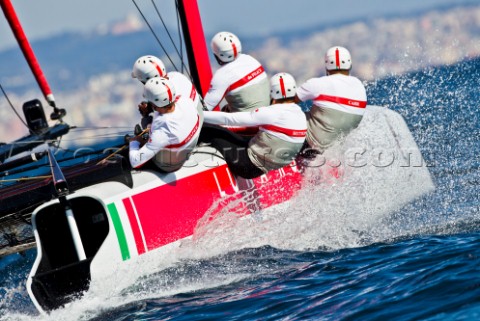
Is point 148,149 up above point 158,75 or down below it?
below

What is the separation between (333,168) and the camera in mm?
8070

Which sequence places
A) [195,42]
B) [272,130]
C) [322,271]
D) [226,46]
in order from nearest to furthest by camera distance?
[322,271] → [272,130] → [226,46] → [195,42]

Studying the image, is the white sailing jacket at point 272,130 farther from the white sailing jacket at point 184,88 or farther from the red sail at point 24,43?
the red sail at point 24,43

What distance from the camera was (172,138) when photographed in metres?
7.04

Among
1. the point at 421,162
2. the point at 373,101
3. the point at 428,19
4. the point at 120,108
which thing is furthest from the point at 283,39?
the point at 421,162

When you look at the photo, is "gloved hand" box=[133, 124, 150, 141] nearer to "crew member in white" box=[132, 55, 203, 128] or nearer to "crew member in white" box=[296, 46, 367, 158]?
"crew member in white" box=[132, 55, 203, 128]

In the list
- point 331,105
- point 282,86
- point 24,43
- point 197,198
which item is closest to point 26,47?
point 24,43

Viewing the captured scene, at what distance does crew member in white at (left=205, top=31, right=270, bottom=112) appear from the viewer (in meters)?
7.86

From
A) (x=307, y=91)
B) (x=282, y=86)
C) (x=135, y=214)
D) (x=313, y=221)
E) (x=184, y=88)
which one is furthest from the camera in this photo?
(x=307, y=91)

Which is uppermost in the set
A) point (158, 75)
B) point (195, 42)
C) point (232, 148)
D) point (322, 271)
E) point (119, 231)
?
point (195, 42)

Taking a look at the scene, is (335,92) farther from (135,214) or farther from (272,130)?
(135,214)

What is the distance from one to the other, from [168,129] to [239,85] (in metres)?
1.11

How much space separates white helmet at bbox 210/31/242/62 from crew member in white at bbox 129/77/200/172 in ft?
2.54

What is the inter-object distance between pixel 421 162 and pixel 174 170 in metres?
2.76
